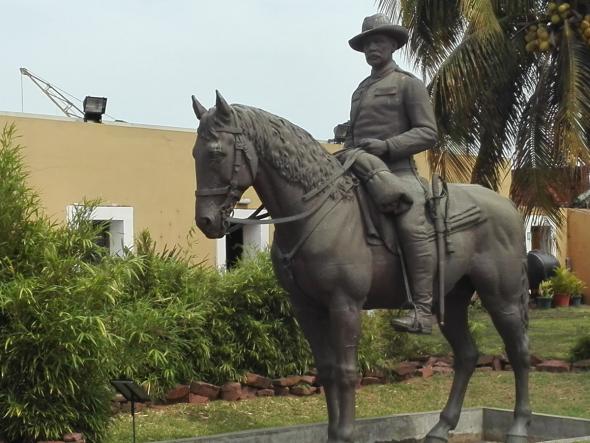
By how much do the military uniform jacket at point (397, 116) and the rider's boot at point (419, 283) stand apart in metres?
0.58

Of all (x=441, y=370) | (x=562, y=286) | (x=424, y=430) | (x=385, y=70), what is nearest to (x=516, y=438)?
(x=424, y=430)

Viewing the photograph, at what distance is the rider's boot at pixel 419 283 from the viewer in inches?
234

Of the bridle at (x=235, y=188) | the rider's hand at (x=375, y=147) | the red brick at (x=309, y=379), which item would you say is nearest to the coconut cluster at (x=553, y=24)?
the red brick at (x=309, y=379)

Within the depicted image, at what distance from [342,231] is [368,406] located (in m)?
4.87

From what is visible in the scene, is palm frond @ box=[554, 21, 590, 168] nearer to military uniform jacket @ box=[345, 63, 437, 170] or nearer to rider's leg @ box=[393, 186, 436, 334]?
military uniform jacket @ box=[345, 63, 437, 170]

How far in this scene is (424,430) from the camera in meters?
7.61

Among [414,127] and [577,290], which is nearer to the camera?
[414,127]

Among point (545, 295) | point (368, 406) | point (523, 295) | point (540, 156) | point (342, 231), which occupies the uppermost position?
point (540, 156)

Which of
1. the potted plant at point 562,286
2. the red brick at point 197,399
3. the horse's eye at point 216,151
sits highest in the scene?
the horse's eye at point 216,151

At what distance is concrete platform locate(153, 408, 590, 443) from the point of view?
685 centimetres

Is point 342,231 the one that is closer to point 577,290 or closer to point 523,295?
point 523,295

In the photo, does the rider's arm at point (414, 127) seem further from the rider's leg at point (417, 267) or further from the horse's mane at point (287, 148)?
the horse's mane at point (287, 148)

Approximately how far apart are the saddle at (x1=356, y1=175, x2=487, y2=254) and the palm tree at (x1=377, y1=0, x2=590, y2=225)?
6895 millimetres

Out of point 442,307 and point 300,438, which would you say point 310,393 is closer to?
point 300,438
